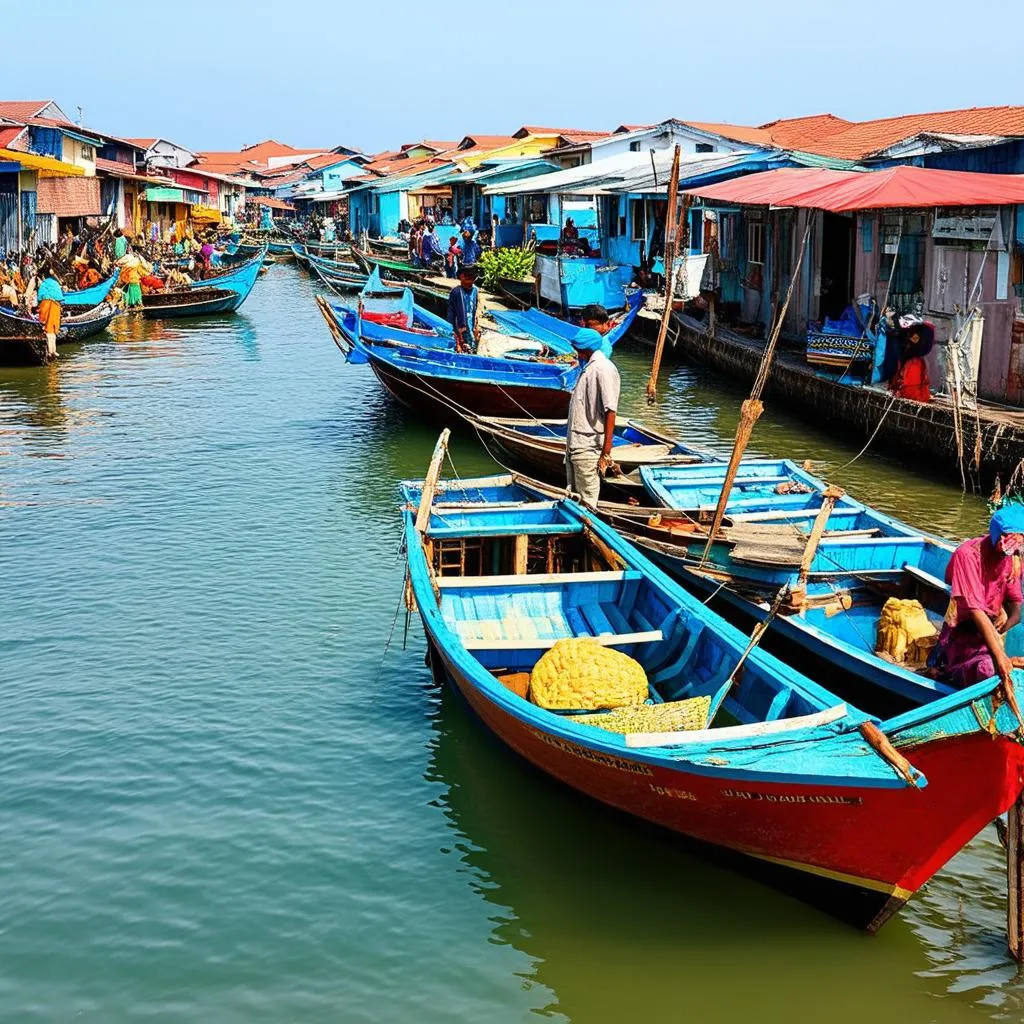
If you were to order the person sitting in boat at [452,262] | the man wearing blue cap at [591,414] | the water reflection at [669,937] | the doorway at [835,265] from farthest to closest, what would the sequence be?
the person sitting in boat at [452,262] < the doorway at [835,265] < the man wearing blue cap at [591,414] < the water reflection at [669,937]

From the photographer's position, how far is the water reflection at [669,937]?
5293mm

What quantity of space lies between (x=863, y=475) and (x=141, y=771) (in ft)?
31.1

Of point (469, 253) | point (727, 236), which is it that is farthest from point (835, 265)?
point (469, 253)

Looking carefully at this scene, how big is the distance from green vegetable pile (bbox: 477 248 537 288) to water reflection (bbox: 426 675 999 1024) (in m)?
25.9

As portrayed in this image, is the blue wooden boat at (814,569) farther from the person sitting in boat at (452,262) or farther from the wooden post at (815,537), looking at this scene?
the person sitting in boat at (452,262)

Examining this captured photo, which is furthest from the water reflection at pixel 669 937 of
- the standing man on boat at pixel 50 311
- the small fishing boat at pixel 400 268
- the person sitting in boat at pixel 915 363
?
the small fishing boat at pixel 400 268

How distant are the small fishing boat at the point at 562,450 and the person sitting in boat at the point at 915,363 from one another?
319cm

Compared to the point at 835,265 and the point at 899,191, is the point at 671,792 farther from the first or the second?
the point at 835,265

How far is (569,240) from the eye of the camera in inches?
1271

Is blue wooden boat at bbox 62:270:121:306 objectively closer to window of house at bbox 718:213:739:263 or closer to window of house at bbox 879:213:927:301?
window of house at bbox 718:213:739:263

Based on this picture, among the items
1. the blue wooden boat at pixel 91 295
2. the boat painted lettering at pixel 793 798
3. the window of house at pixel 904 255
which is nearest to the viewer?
the boat painted lettering at pixel 793 798

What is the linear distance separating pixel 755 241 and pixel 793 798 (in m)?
18.9

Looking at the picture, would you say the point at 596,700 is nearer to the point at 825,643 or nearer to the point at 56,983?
the point at 825,643

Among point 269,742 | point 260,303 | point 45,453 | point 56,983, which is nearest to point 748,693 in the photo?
point 269,742
